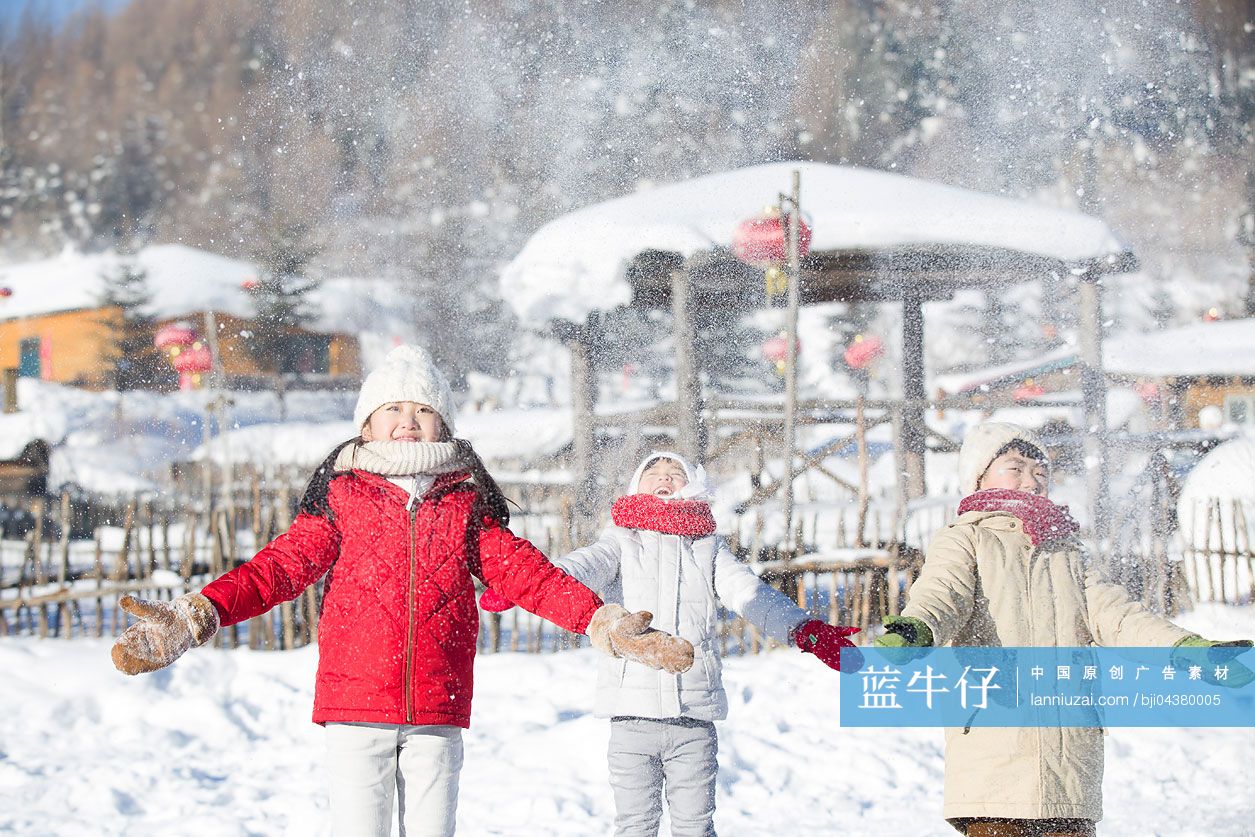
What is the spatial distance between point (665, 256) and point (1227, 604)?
4.46 meters

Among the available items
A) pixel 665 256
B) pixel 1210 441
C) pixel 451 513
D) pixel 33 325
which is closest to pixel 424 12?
pixel 665 256

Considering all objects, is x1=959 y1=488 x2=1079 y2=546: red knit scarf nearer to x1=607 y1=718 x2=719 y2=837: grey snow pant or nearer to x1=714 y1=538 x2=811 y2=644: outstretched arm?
x1=714 y1=538 x2=811 y2=644: outstretched arm

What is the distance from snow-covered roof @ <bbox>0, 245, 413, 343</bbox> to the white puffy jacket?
2399cm

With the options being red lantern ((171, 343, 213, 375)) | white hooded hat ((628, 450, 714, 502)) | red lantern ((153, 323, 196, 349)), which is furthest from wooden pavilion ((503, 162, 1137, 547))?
red lantern ((153, 323, 196, 349))

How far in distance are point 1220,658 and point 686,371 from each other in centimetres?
564

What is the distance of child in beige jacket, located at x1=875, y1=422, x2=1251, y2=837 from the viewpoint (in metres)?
2.23

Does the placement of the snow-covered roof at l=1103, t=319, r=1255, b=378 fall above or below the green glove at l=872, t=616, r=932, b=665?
above

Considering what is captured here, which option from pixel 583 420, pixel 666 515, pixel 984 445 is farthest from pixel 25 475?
pixel 984 445

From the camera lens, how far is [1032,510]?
235 cm

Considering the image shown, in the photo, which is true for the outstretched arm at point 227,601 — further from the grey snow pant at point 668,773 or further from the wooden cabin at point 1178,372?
the wooden cabin at point 1178,372

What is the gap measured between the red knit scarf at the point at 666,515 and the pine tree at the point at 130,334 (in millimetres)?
24504

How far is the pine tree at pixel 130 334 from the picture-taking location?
25.2 metres

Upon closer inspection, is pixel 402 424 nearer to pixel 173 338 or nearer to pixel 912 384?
pixel 912 384

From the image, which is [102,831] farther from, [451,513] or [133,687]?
[451,513]
